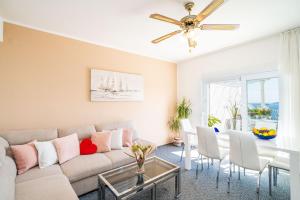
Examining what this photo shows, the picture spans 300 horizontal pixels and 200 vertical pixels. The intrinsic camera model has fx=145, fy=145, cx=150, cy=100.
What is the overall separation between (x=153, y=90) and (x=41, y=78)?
2.55 meters

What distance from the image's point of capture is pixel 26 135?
217 cm

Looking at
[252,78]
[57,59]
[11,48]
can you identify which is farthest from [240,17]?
[11,48]

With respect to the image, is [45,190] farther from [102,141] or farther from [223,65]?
[223,65]

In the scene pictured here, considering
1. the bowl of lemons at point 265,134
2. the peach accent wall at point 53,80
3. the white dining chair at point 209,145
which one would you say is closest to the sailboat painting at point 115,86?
the peach accent wall at point 53,80

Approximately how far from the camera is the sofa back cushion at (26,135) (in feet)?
6.75

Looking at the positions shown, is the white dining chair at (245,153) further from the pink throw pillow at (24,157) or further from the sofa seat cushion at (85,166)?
the pink throw pillow at (24,157)

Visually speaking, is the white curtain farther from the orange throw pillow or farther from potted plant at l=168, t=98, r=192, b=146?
the orange throw pillow

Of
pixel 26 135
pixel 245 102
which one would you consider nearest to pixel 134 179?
pixel 26 135

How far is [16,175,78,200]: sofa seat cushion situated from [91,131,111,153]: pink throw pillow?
89 centimetres

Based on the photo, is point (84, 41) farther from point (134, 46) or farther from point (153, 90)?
point (153, 90)

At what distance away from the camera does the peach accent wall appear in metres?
2.30

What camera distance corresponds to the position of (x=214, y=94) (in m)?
4.05

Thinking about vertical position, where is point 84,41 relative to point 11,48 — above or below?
above

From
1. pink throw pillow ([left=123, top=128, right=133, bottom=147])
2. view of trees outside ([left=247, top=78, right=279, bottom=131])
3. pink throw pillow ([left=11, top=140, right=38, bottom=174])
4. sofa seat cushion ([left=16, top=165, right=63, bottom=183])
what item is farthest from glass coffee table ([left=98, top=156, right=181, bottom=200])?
view of trees outside ([left=247, top=78, right=279, bottom=131])
